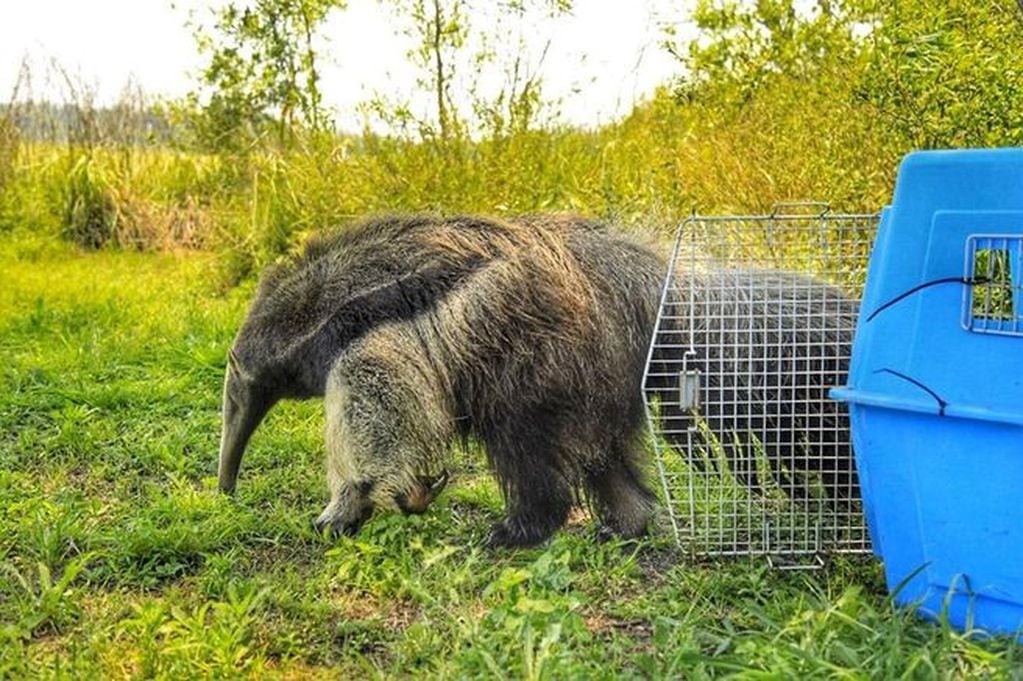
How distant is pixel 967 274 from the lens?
2.81 metres

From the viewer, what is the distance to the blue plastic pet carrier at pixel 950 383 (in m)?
2.75

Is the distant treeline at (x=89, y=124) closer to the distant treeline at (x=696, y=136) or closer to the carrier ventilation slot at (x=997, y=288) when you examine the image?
the distant treeline at (x=696, y=136)

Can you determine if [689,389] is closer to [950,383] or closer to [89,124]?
[950,383]

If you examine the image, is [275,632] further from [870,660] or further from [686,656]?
[870,660]

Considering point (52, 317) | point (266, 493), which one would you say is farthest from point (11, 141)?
point (266, 493)

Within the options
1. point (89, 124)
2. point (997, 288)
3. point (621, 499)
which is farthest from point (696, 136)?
point (89, 124)

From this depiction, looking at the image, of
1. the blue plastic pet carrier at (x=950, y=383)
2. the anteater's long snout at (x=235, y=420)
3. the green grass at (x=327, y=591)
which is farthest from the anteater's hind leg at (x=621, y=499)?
the anteater's long snout at (x=235, y=420)

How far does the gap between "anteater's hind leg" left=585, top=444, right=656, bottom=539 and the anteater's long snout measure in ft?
4.44

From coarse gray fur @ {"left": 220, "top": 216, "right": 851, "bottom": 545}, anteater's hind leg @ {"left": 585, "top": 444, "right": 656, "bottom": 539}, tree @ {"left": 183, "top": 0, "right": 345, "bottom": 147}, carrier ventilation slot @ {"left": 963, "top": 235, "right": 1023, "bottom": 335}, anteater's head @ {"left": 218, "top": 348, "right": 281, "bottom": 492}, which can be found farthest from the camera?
tree @ {"left": 183, "top": 0, "right": 345, "bottom": 147}

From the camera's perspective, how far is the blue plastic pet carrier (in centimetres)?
275

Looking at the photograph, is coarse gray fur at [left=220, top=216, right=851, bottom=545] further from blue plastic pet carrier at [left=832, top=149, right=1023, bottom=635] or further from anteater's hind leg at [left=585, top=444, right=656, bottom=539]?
blue plastic pet carrier at [left=832, top=149, right=1023, bottom=635]

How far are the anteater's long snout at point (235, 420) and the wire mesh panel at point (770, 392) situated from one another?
163cm

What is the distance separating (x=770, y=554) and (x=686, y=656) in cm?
93

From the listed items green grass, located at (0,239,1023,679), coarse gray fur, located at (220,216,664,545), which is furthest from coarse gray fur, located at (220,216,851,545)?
green grass, located at (0,239,1023,679)
